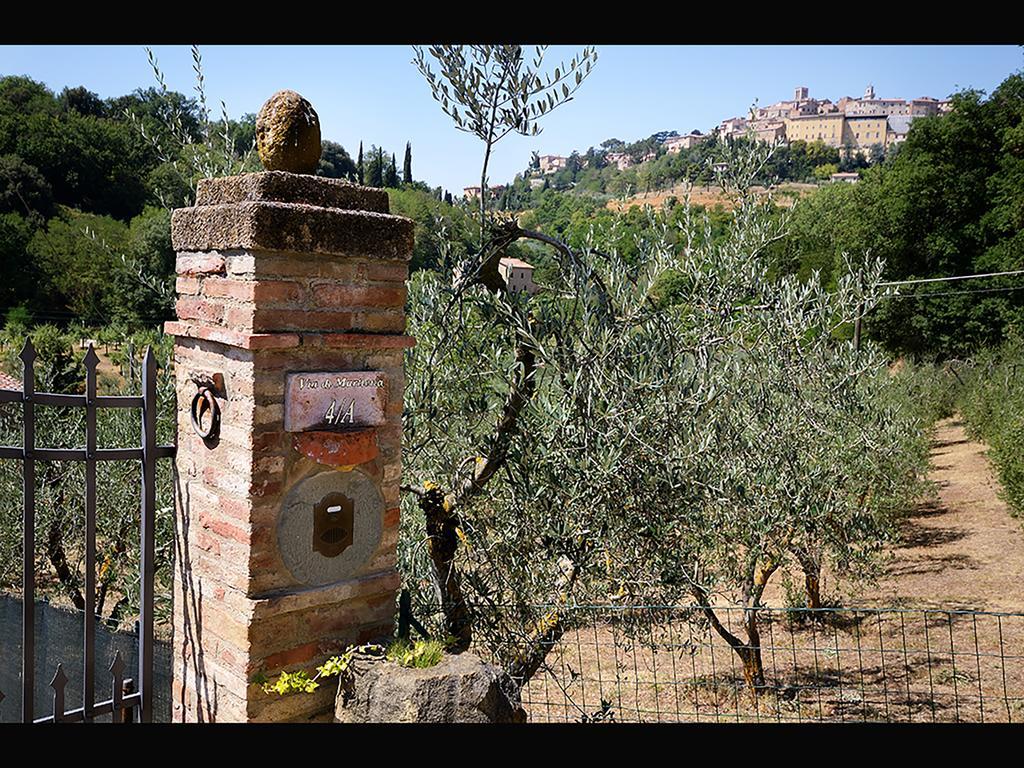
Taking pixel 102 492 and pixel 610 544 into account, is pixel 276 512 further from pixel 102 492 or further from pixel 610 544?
pixel 102 492

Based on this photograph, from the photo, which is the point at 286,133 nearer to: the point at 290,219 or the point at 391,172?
the point at 290,219

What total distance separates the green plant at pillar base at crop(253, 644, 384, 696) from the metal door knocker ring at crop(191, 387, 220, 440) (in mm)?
1015

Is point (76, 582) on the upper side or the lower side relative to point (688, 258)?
lower

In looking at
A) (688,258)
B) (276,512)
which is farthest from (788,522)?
(276,512)

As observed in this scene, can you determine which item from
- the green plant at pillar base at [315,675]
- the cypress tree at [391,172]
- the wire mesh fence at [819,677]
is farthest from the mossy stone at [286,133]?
the cypress tree at [391,172]

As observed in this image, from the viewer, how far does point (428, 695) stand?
9.86 ft

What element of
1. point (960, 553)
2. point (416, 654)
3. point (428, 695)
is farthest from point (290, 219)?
point (960, 553)

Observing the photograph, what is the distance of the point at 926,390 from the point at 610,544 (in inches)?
817

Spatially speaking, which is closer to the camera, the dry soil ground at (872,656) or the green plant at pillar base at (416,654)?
the green plant at pillar base at (416,654)

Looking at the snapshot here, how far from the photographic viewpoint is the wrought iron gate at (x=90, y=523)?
119 inches

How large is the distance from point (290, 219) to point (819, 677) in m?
9.03

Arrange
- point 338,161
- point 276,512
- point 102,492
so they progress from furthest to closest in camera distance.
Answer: point 338,161 → point 102,492 → point 276,512

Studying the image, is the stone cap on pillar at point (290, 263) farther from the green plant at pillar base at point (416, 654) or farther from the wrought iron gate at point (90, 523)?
the green plant at pillar base at point (416, 654)

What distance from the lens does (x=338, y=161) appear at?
40.9 metres
